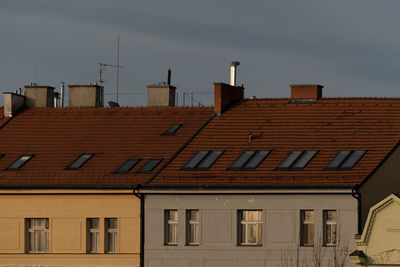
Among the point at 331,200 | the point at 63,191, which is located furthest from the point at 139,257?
the point at 331,200

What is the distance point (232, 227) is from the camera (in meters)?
75.8

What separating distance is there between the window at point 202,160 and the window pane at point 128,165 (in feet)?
10.3

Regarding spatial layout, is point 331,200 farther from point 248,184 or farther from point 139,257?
point 139,257

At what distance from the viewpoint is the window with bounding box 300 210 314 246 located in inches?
2928

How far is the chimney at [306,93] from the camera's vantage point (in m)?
→ 82.4

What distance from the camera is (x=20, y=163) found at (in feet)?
266

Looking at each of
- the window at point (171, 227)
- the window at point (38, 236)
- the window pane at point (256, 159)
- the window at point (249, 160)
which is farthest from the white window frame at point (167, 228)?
the window at point (38, 236)

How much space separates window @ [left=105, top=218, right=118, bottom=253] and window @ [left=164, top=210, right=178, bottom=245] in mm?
2765

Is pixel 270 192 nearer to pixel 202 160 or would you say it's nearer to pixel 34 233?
pixel 202 160

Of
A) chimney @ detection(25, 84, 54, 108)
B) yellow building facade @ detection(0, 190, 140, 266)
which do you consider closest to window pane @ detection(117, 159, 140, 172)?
yellow building facade @ detection(0, 190, 140, 266)

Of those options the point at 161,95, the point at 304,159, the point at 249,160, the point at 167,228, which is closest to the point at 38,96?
the point at 161,95

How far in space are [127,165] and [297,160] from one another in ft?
29.1

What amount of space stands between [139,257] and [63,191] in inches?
196

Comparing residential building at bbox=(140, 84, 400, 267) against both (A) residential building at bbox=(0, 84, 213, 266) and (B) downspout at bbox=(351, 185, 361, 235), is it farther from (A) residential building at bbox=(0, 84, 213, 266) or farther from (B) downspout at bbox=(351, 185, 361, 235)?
(A) residential building at bbox=(0, 84, 213, 266)
